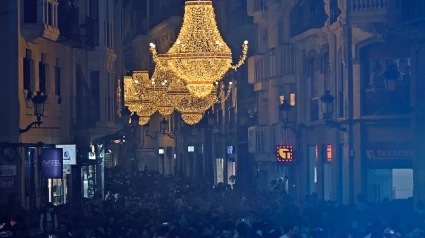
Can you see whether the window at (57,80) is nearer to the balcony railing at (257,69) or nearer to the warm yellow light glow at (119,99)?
the warm yellow light glow at (119,99)

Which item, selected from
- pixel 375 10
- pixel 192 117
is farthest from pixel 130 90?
pixel 375 10

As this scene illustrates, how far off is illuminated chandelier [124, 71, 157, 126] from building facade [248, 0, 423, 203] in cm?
528

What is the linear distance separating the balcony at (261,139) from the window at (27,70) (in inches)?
771

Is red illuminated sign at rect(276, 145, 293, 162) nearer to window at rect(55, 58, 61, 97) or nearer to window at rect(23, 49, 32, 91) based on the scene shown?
window at rect(55, 58, 61, 97)

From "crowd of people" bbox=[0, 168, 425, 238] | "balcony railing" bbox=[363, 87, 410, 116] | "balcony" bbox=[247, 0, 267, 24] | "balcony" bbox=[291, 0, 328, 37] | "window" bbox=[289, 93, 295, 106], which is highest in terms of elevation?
"balcony" bbox=[247, 0, 267, 24]

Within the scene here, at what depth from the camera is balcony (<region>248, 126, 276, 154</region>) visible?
55.2m

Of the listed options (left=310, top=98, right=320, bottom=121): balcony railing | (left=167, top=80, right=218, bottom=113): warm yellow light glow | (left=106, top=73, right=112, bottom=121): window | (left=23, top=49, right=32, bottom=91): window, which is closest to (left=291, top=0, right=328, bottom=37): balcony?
(left=310, top=98, right=320, bottom=121): balcony railing

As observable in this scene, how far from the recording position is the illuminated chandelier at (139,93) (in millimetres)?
47375

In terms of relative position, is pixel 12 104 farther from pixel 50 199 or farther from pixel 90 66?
pixel 90 66

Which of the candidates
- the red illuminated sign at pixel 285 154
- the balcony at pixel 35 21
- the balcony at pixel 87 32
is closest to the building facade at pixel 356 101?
the red illuminated sign at pixel 285 154

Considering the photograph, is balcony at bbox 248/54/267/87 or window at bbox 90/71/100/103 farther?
balcony at bbox 248/54/267/87

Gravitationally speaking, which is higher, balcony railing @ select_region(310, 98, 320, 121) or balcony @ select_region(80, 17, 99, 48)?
balcony @ select_region(80, 17, 99, 48)

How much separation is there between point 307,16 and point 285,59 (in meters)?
4.00

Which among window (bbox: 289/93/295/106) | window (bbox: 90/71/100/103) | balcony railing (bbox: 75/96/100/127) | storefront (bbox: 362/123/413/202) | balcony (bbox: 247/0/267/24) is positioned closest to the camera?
storefront (bbox: 362/123/413/202)
